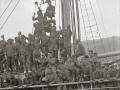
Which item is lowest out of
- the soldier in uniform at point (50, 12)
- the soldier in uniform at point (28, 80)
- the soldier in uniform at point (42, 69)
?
the soldier in uniform at point (28, 80)

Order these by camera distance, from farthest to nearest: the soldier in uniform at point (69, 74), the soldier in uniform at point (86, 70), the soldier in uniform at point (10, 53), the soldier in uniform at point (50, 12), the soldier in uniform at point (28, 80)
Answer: the soldier in uniform at point (50, 12)
the soldier in uniform at point (10, 53)
the soldier in uniform at point (28, 80)
the soldier in uniform at point (69, 74)
the soldier in uniform at point (86, 70)

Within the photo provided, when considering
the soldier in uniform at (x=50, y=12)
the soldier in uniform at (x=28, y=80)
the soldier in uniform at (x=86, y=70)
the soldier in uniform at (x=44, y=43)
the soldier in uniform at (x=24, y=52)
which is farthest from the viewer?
the soldier in uniform at (x=50, y=12)

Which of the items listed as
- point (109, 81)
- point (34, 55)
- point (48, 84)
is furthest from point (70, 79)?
point (34, 55)

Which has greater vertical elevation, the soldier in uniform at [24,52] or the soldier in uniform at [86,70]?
the soldier in uniform at [24,52]

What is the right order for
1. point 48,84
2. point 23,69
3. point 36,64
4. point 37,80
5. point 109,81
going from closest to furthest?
point 109,81 → point 48,84 → point 37,80 → point 36,64 → point 23,69

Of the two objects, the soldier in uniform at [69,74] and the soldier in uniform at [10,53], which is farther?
the soldier in uniform at [10,53]

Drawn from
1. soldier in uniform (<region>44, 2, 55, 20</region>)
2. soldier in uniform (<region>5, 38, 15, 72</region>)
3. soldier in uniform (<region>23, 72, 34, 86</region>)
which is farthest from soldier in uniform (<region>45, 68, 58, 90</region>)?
soldier in uniform (<region>44, 2, 55, 20</region>)

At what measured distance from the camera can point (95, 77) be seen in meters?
7.40

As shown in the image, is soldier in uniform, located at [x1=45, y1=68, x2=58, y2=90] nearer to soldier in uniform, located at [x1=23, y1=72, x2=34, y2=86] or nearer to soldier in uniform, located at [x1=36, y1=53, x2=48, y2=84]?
soldier in uniform, located at [x1=36, y1=53, x2=48, y2=84]

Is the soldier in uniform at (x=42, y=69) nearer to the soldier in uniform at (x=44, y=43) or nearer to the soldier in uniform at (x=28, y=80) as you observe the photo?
the soldier in uniform at (x=28, y=80)

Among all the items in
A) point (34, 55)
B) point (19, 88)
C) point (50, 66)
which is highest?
point (34, 55)

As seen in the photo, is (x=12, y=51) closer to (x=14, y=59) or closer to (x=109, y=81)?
(x=14, y=59)

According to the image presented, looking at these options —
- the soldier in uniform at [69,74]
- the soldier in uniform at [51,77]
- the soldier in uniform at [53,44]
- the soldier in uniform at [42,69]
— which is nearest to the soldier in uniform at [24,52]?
the soldier in uniform at [53,44]

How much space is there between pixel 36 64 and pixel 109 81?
140 inches
